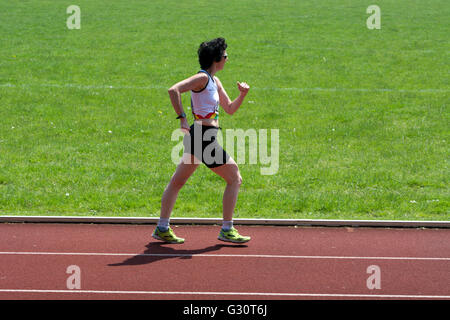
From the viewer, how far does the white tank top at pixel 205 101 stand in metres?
6.75

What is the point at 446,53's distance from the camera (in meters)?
23.2

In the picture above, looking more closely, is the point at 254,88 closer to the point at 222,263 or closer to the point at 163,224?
the point at 163,224

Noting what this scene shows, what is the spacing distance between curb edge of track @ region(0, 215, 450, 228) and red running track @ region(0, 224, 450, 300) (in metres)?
0.14

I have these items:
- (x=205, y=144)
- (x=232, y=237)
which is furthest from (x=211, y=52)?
(x=232, y=237)

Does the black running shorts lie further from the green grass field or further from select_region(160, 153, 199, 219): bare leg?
the green grass field

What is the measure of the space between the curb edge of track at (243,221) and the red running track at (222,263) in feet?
0.45

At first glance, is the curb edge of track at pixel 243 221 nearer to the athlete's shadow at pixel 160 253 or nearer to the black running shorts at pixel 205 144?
the athlete's shadow at pixel 160 253

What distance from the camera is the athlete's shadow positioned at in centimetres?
680

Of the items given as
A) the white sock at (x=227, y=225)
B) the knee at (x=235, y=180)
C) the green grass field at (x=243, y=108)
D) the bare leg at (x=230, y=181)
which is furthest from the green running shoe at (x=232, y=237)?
the green grass field at (x=243, y=108)

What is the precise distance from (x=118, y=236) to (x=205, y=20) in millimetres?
22956

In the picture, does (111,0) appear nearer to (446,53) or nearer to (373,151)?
(446,53)

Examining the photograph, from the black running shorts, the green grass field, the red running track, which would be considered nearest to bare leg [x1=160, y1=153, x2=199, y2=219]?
the black running shorts

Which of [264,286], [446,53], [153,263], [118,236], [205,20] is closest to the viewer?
[264,286]

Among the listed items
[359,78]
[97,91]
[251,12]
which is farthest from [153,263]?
[251,12]
